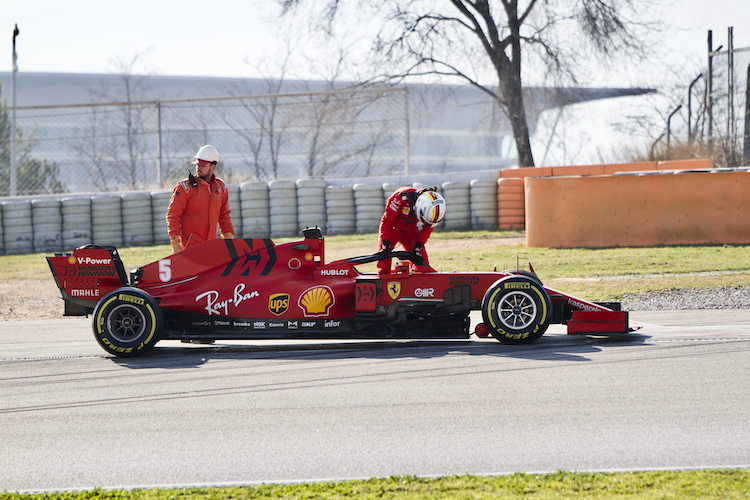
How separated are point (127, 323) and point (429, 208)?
9.56 feet

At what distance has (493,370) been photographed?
564 centimetres

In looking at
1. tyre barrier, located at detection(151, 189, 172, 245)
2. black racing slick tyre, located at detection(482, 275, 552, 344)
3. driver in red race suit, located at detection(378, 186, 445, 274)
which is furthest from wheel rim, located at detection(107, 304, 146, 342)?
tyre barrier, located at detection(151, 189, 172, 245)

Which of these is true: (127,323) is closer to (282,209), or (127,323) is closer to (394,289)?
(394,289)

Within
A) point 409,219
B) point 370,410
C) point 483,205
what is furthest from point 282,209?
point 370,410

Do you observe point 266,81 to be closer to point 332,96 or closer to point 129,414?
point 332,96

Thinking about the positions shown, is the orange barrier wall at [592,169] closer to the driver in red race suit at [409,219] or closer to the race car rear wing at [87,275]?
the driver in red race suit at [409,219]

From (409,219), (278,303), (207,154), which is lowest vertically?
(278,303)

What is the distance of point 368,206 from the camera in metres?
19.0

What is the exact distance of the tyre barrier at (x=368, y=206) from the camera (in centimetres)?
1889

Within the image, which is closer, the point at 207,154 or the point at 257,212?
the point at 207,154

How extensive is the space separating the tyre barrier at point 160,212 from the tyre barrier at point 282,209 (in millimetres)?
2532

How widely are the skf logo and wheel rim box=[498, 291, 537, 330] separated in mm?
1861

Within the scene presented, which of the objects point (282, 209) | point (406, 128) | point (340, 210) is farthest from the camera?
point (406, 128)

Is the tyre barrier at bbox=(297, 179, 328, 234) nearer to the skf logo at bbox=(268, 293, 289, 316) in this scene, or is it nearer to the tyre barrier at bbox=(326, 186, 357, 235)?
the tyre barrier at bbox=(326, 186, 357, 235)
